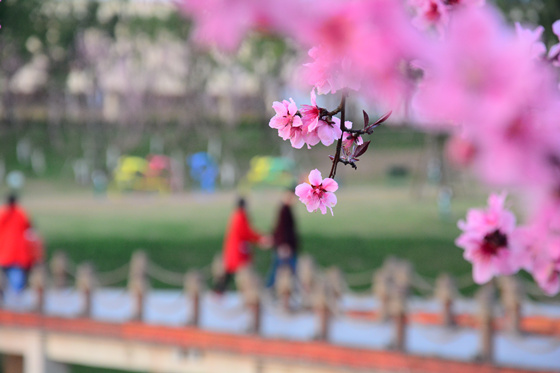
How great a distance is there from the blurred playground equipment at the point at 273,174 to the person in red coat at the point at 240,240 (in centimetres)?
1750

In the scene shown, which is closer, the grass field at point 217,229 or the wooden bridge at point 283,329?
the wooden bridge at point 283,329

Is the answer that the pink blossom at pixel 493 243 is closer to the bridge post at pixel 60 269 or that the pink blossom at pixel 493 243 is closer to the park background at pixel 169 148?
the bridge post at pixel 60 269

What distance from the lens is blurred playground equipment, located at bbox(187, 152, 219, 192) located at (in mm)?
29391

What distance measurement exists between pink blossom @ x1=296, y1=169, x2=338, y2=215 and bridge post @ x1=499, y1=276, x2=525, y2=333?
25.2 feet

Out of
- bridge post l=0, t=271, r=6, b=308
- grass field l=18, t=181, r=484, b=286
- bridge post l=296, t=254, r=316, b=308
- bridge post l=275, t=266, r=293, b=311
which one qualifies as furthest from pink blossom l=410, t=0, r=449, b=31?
grass field l=18, t=181, r=484, b=286

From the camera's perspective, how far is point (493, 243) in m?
2.08

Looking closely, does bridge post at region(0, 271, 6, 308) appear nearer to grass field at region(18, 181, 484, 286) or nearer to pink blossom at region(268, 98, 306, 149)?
grass field at region(18, 181, 484, 286)

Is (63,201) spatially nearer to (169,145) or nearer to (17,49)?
(17,49)

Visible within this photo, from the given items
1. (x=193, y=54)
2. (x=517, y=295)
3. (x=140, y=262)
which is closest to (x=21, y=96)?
(x=193, y=54)

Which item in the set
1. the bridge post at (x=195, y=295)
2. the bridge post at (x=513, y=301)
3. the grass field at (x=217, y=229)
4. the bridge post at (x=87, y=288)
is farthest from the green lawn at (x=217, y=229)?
the bridge post at (x=513, y=301)

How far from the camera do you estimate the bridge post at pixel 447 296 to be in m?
A: 9.48

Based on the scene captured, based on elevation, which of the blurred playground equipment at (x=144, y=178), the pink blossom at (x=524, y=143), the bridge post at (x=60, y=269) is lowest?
the pink blossom at (x=524, y=143)

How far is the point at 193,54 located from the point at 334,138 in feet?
108

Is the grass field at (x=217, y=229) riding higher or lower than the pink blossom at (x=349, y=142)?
higher
